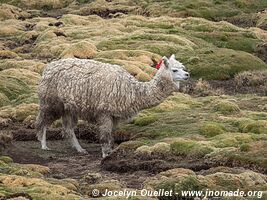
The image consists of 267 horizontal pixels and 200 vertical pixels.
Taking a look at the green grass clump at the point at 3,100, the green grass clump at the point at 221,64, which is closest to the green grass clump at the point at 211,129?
the green grass clump at the point at 3,100

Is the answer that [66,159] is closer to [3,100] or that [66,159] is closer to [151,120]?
[151,120]

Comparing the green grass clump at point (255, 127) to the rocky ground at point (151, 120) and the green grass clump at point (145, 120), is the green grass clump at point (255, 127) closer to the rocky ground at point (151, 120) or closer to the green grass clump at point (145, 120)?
the rocky ground at point (151, 120)

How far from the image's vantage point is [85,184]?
17.2 meters

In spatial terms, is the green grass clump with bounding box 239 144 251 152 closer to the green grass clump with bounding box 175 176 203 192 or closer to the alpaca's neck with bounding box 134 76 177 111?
the green grass clump with bounding box 175 176 203 192

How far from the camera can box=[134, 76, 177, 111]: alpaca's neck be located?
2266 cm

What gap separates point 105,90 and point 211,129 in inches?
173

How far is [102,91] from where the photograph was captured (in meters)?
22.4

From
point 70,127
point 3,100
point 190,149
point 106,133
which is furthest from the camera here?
point 3,100

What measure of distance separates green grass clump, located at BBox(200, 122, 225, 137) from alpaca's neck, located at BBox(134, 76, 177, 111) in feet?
6.49

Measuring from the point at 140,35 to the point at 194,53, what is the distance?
701cm

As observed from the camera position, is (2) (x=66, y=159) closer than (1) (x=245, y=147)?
No

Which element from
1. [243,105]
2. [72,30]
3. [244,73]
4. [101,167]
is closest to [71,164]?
[101,167]

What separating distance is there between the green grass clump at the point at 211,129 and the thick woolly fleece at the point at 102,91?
1.93m

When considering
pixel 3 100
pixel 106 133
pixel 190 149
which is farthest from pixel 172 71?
pixel 3 100
